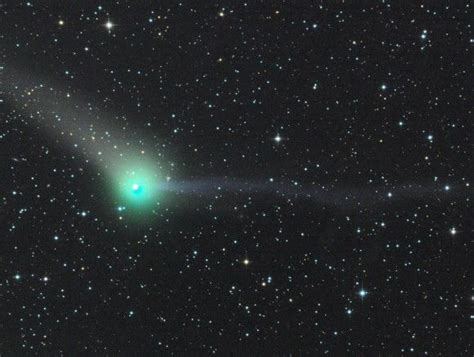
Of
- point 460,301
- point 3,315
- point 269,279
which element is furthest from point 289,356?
point 3,315

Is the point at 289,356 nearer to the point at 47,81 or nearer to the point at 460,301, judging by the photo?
the point at 460,301

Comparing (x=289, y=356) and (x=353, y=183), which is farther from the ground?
(x=353, y=183)

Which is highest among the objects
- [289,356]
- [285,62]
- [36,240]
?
[285,62]

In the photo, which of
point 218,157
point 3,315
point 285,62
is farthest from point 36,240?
point 285,62

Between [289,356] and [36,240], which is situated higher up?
[36,240]

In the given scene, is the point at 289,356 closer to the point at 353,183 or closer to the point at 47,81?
the point at 353,183
